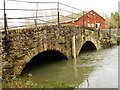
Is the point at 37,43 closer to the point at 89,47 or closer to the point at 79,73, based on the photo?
the point at 79,73

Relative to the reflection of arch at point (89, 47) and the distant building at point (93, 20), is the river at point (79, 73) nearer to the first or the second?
the reflection of arch at point (89, 47)

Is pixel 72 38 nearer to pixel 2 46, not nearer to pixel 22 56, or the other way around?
pixel 22 56

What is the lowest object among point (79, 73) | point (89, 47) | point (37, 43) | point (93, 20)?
point (79, 73)

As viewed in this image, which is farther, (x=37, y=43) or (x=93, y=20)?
(x=93, y=20)

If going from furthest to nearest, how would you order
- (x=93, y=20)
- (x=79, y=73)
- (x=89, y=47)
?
(x=93, y=20)
(x=89, y=47)
(x=79, y=73)

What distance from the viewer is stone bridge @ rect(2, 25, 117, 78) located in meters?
11.9

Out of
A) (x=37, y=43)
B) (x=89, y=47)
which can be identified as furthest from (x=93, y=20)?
(x=37, y=43)

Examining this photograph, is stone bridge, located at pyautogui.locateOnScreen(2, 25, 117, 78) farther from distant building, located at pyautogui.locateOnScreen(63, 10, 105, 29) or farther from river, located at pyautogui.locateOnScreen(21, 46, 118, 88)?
distant building, located at pyautogui.locateOnScreen(63, 10, 105, 29)

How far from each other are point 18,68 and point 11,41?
1.37 meters

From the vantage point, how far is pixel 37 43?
1409 centimetres

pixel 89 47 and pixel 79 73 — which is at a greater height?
pixel 89 47

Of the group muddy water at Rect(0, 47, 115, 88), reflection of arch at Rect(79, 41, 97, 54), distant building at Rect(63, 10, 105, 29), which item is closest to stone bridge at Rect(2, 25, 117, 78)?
muddy water at Rect(0, 47, 115, 88)

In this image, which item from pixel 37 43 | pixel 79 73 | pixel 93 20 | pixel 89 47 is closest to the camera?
pixel 79 73

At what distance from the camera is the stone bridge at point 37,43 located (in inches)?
469
